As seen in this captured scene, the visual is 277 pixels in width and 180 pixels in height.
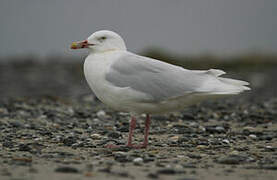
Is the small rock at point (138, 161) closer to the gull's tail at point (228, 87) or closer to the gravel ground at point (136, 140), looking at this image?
the gravel ground at point (136, 140)

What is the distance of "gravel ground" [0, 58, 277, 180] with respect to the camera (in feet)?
16.0

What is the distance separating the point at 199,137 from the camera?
7.33 metres

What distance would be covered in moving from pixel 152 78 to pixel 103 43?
2.86 feet

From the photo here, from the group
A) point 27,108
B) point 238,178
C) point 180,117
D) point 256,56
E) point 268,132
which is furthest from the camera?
point 256,56

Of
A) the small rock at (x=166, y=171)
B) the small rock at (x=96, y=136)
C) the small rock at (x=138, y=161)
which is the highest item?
the small rock at (x=96, y=136)

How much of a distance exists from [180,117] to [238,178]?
4.81 metres

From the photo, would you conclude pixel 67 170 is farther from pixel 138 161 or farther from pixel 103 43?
pixel 103 43

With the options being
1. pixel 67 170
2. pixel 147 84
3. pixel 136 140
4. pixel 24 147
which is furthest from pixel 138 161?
pixel 136 140

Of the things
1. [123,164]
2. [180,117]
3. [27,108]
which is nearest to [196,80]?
[123,164]

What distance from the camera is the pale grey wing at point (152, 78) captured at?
6.26 m

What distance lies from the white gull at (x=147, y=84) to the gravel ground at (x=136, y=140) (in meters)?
0.59

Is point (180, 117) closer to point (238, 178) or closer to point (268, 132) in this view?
point (268, 132)

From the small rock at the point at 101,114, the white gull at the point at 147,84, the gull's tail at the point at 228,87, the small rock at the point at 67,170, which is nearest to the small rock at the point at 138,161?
the small rock at the point at 67,170

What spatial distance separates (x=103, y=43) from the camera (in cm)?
669
